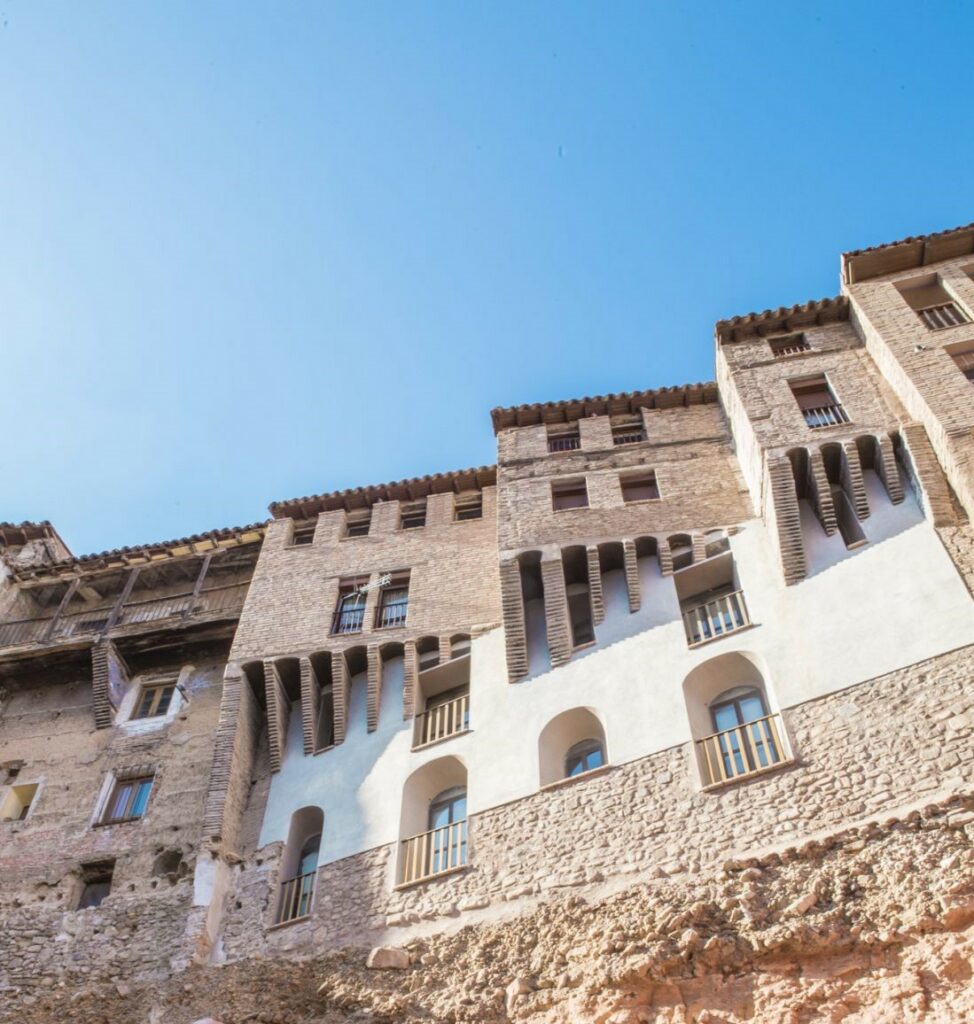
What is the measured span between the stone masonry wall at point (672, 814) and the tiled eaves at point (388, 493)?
10.2 metres

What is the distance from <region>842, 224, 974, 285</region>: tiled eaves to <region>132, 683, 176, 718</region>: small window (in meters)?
17.8

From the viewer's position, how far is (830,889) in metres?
11.5

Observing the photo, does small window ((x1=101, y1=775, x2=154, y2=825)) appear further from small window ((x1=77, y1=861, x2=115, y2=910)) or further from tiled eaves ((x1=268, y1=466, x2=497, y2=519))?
tiled eaves ((x1=268, y1=466, x2=497, y2=519))

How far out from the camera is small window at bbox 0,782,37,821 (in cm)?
1911

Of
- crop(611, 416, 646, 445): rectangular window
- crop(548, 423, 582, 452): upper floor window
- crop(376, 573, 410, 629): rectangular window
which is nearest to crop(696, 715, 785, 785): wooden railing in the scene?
crop(376, 573, 410, 629): rectangular window

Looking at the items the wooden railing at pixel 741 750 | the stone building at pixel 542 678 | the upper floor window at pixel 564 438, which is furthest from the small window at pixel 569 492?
the wooden railing at pixel 741 750

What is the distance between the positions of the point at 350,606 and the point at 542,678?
545cm

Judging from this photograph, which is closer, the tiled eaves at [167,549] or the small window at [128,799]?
the small window at [128,799]

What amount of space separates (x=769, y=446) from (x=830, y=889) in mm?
8543

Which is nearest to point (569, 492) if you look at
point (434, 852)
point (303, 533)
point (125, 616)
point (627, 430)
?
point (627, 430)

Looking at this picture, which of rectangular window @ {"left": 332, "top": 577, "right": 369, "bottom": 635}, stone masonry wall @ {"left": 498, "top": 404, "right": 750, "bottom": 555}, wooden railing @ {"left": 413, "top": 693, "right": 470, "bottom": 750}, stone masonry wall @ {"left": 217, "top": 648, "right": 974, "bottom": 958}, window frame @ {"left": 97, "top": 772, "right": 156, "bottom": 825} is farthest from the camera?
rectangular window @ {"left": 332, "top": 577, "right": 369, "bottom": 635}

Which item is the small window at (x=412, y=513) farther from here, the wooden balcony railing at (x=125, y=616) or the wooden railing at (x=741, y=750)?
the wooden railing at (x=741, y=750)

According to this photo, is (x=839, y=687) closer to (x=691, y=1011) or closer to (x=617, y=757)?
(x=617, y=757)

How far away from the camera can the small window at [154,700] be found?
20.8 m
